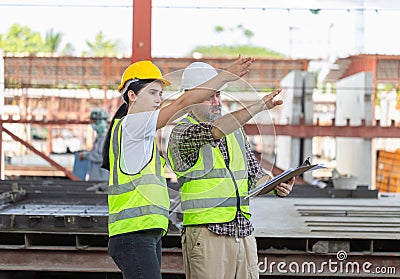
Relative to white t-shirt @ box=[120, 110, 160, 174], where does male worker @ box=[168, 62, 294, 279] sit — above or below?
below

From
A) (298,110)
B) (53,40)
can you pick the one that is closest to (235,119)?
(298,110)

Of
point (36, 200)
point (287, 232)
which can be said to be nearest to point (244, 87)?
point (287, 232)

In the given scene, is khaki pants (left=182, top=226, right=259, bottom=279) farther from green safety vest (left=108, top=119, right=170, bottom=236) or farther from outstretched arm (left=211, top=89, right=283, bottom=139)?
outstretched arm (left=211, top=89, right=283, bottom=139)

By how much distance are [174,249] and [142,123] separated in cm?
154

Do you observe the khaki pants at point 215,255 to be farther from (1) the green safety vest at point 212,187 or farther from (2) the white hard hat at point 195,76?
(2) the white hard hat at point 195,76

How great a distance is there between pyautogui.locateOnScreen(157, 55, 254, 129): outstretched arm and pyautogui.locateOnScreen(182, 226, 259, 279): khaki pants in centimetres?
72

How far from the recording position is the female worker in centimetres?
286

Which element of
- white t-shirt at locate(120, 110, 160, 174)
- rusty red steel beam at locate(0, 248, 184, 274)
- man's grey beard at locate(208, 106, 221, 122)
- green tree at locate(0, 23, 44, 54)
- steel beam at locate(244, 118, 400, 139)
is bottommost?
rusty red steel beam at locate(0, 248, 184, 274)

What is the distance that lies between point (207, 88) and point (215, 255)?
91cm

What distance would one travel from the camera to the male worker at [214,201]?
10.2 feet

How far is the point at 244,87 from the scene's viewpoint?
115 inches

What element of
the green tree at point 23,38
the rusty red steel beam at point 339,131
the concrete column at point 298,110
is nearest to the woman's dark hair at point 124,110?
the rusty red steel beam at point 339,131

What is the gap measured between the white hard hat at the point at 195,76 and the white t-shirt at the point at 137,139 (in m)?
0.23

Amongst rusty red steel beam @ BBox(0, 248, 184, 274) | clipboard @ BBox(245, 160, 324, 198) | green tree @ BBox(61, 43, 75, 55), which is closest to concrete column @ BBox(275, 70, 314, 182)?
rusty red steel beam @ BBox(0, 248, 184, 274)
